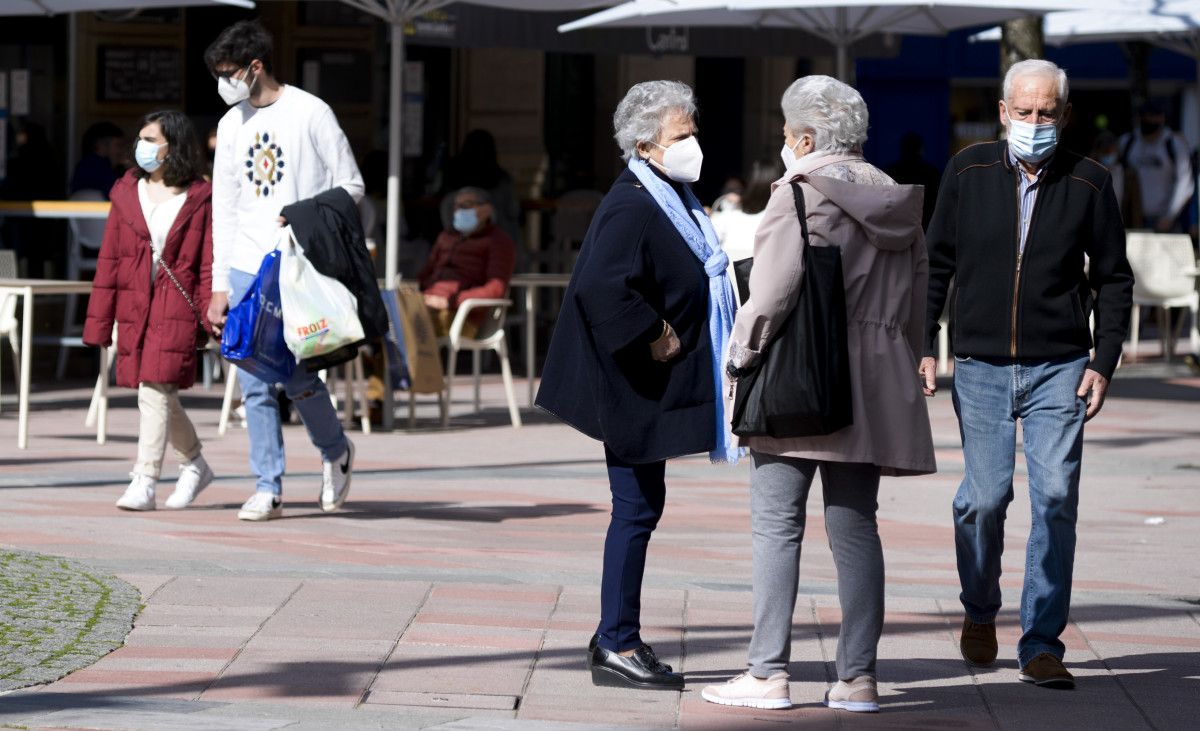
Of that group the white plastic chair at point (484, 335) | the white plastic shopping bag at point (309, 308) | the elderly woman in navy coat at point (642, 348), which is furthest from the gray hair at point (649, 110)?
the white plastic chair at point (484, 335)

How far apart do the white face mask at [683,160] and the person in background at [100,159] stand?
1095 centimetres

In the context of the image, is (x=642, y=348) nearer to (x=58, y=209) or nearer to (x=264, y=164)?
(x=264, y=164)

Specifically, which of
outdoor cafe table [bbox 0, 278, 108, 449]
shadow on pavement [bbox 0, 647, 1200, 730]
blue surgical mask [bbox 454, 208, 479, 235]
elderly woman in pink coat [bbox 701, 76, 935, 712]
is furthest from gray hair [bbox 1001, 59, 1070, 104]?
blue surgical mask [bbox 454, 208, 479, 235]

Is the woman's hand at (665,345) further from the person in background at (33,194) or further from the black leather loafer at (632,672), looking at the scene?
the person in background at (33,194)

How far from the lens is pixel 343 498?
884cm

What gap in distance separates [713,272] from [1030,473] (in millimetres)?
1069

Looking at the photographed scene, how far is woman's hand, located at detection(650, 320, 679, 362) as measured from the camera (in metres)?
5.59

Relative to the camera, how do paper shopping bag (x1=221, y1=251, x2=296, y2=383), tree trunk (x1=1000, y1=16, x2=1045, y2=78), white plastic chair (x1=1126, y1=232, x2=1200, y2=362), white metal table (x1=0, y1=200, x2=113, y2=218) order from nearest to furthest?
paper shopping bag (x1=221, y1=251, x2=296, y2=383), white metal table (x1=0, y1=200, x2=113, y2=218), tree trunk (x1=1000, y1=16, x2=1045, y2=78), white plastic chair (x1=1126, y1=232, x2=1200, y2=362)

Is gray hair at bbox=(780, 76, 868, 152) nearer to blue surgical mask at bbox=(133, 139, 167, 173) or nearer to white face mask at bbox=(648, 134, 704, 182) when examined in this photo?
white face mask at bbox=(648, 134, 704, 182)

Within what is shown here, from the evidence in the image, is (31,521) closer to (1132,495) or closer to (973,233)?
(973,233)

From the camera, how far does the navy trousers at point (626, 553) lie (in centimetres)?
566

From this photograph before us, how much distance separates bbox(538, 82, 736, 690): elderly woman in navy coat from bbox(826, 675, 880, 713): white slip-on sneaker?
1.56ft

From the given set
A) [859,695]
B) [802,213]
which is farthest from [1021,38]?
[859,695]

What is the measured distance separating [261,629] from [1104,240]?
8.63ft
